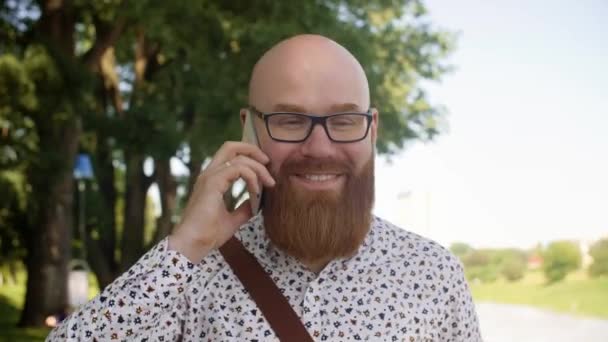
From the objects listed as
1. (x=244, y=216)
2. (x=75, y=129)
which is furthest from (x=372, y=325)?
(x=75, y=129)

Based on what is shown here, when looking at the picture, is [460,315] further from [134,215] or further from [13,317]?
[13,317]

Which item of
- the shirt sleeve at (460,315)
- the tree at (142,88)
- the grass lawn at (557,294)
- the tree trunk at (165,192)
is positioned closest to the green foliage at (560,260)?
the grass lawn at (557,294)

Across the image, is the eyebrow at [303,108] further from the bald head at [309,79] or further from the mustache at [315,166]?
the mustache at [315,166]

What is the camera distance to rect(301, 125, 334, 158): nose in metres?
2.07

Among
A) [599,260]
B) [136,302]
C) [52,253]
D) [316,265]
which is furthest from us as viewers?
[52,253]

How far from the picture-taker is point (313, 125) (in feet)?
6.80

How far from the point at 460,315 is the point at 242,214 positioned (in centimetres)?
69

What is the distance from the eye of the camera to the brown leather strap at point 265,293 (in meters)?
2.04

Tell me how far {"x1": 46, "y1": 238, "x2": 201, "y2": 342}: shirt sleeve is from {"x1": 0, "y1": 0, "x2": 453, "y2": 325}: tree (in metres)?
8.44

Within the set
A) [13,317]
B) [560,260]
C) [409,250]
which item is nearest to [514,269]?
[560,260]

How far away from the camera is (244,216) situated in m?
2.14

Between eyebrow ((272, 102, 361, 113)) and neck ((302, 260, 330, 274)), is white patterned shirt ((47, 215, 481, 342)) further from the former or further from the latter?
eyebrow ((272, 102, 361, 113))

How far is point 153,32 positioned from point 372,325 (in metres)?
9.59

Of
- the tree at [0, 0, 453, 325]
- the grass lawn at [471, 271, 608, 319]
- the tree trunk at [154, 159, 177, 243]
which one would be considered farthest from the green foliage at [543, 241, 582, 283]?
the tree trunk at [154, 159, 177, 243]
